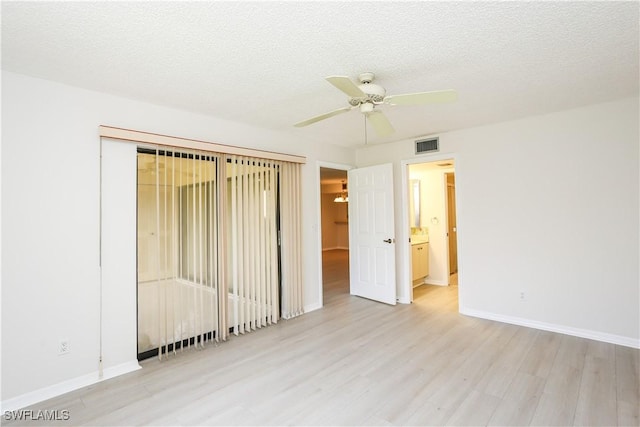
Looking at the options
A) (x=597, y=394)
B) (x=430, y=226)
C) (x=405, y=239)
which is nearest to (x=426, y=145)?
(x=405, y=239)

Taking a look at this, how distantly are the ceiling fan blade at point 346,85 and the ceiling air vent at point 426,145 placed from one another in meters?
2.51

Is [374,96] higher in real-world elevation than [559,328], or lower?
higher

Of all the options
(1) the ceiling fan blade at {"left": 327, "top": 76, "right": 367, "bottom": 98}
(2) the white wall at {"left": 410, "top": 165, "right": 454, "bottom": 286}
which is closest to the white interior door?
(2) the white wall at {"left": 410, "top": 165, "right": 454, "bottom": 286}

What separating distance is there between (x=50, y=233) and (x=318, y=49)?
2.53 m

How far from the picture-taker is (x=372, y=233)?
491 cm

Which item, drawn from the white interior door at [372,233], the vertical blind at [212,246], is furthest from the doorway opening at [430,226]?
the vertical blind at [212,246]

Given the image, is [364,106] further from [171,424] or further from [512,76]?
[171,424]

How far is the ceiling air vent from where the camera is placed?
4364 millimetres

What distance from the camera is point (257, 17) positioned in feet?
5.66

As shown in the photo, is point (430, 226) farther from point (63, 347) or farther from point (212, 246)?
point (63, 347)

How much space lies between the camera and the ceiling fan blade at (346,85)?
6.14 ft

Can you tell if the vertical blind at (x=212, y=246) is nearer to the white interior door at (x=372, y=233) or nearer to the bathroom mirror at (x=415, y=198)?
the white interior door at (x=372, y=233)

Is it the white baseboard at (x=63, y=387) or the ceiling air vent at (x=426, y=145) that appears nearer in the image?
the white baseboard at (x=63, y=387)

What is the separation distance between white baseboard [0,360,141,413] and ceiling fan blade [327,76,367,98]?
2996 millimetres
